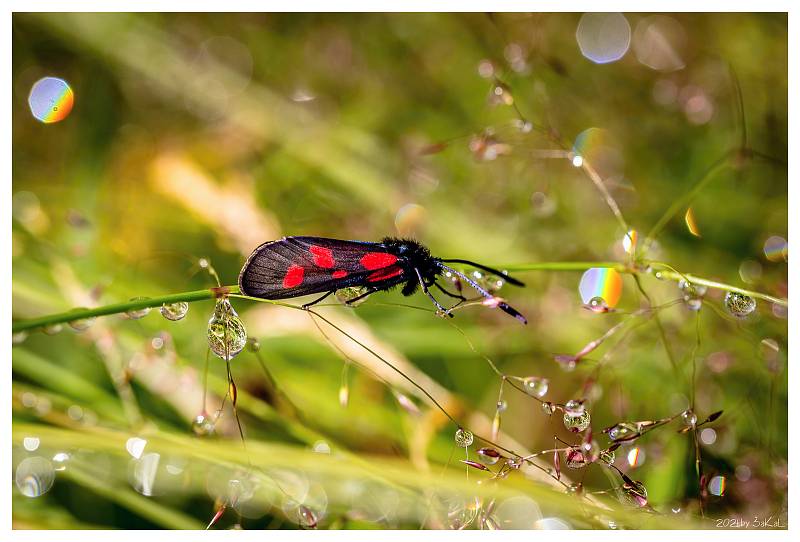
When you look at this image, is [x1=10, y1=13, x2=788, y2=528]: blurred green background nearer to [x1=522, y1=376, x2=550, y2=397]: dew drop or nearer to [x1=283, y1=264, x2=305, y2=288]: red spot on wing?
[x1=522, y1=376, x2=550, y2=397]: dew drop

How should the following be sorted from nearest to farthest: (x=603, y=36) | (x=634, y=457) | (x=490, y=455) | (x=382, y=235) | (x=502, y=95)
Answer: (x=490, y=455) → (x=634, y=457) → (x=502, y=95) → (x=382, y=235) → (x=603, y=36)

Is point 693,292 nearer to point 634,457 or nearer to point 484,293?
point 484,293

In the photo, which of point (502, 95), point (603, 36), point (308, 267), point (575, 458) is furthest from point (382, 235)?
point (603, 36)

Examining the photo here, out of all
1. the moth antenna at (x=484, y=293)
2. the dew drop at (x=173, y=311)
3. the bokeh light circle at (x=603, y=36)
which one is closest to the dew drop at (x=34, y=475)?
the dew drop at (x=173, y=311)

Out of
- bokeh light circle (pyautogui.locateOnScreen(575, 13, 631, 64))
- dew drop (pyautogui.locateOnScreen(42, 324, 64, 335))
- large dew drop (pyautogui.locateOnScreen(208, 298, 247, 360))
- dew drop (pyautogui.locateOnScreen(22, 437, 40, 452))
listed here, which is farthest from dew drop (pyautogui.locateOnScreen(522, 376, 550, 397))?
bokeh light circle (pyautogui.locateOnScreen(575, 13, 631, 64))

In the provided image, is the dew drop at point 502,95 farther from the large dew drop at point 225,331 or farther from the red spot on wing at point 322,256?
the large dew drop at point 225,331

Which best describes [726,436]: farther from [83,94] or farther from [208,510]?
[83,94]
